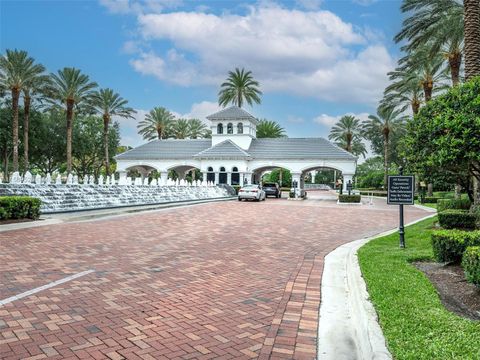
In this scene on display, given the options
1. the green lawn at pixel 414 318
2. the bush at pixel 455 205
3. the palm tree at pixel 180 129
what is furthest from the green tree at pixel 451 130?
the palm tree at pixel 180 129

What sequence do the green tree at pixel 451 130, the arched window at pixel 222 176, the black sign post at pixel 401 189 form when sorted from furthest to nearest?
the arched window at pixel 222 176
the green tree at pixel 451 130
the black sign post at pixel 401 189

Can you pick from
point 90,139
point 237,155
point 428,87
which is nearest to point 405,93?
point 428,87

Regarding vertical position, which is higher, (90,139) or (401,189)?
(90,139)

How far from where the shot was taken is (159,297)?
5918 mm

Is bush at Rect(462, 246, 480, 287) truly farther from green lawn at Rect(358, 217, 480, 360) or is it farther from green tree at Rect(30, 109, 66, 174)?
green tree at Rect(30, 109, 66, 174)

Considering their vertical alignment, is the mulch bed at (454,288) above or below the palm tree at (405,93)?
below

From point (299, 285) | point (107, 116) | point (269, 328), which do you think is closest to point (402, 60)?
point (299, 285)

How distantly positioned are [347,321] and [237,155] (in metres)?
47.3

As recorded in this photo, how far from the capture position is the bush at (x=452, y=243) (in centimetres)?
776

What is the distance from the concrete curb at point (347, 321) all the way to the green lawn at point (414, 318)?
123 mm

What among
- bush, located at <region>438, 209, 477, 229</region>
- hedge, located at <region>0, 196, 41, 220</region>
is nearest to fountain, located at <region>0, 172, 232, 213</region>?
hedge, located at <region>0, 196, 41, 220</region>

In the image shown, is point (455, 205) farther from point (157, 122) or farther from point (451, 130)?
point (157, 122)

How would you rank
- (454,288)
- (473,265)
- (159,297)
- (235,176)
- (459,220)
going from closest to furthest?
(473,265)
(159,297)
(454,288)
(459,220)
(235,176)

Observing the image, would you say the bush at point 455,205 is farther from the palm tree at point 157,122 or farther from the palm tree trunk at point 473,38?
the palm tree at point 157,122
